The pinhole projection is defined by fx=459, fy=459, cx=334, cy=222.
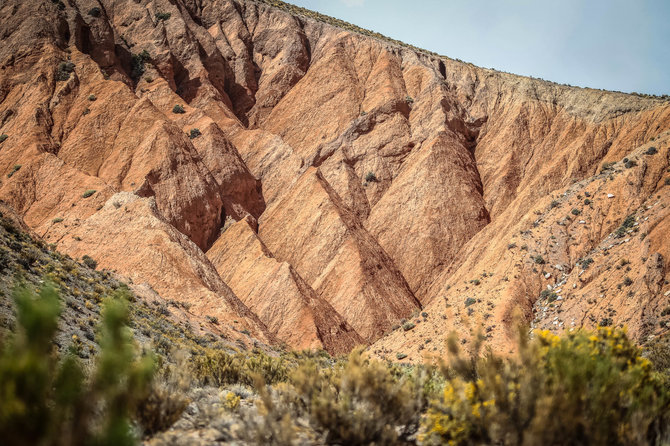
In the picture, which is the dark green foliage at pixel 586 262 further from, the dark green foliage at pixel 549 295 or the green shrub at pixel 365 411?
the green shrub at pixel 365 411

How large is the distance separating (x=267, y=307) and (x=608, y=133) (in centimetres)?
3640

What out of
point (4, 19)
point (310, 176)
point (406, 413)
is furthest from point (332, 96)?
point (406, 413)

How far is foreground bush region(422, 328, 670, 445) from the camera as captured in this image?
4918mm

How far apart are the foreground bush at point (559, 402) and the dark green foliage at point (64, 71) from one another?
173 feet

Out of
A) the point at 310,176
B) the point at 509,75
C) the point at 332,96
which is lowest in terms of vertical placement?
the point at 310,176

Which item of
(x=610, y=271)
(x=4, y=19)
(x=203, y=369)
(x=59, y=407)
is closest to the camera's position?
(x=59, y=407)

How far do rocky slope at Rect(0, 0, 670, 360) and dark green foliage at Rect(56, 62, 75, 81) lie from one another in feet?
0.47

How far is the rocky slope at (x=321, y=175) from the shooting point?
29875 millimetres

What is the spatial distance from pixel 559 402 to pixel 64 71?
54.8 metres

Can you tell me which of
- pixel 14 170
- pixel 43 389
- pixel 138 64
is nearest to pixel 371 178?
pixel 138 64

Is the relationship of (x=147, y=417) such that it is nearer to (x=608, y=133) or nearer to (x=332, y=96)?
(x=608, y=133)

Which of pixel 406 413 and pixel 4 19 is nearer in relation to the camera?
pixel 406 413

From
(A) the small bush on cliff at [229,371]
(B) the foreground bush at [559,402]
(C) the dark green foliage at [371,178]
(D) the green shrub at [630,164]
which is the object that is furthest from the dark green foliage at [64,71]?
(B) the foreground bush at [559,402]

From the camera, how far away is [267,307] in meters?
35.1
